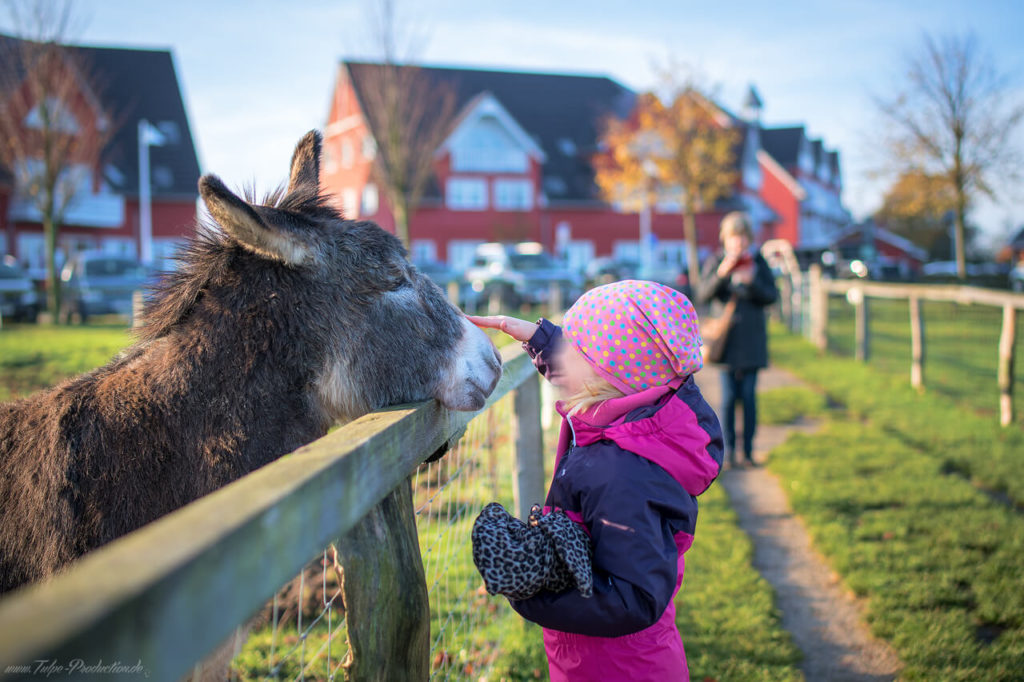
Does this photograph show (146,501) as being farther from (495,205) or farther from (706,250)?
(706,250)

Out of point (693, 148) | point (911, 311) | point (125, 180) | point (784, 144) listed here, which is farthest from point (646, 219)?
point (911, 311)

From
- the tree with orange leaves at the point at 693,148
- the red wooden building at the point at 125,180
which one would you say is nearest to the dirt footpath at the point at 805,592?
the tree with orange leaves at the point at 693,148

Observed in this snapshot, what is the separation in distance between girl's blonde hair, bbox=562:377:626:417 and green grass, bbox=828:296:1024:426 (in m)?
8.77

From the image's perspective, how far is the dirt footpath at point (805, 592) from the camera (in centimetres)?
380

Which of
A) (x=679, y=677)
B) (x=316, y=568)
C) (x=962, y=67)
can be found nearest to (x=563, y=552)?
(x=679, y=677)

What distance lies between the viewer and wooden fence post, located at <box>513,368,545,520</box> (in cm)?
397

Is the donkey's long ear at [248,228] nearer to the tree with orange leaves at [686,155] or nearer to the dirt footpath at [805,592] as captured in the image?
the dirt footpath at [805,592]

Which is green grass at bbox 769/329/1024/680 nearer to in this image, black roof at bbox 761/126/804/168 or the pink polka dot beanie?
the pink polka dot beanie

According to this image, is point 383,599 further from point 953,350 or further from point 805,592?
point 953,350

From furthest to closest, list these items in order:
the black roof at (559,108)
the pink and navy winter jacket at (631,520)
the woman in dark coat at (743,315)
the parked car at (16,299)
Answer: the black roof at (559,108) < the parked car at (16,299) < the woman in dark coat at (743,315) < the pink and navy winter jacket at (631,520)

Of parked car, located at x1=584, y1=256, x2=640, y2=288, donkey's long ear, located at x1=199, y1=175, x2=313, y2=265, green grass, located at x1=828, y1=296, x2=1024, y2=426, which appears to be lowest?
green grass, located at x1=828, y1=296, x2=1024, y2=426

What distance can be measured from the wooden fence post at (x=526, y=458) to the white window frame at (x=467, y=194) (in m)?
40.0

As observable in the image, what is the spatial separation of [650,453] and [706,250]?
154 ft

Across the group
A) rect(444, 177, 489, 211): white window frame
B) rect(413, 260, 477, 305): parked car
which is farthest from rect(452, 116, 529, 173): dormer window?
rect(413, 260, 477, 305): parked car
